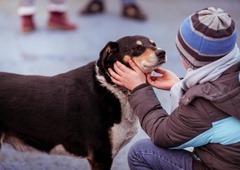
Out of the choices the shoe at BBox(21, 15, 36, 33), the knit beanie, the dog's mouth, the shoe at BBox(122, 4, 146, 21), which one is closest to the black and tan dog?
the dog's mouth

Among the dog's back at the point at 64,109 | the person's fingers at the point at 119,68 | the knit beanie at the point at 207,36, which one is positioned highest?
the knit beanie at the point at 207,36

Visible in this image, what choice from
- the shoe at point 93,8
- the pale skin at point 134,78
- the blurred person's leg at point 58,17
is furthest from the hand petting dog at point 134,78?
the shoe at point 93,8

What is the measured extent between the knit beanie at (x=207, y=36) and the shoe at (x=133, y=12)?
→ 11.5 feet

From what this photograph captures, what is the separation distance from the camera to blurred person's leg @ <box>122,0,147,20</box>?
17.2 ft

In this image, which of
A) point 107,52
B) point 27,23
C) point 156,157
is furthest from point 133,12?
point 156,157

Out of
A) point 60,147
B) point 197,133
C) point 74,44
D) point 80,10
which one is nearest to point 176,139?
point 197,133

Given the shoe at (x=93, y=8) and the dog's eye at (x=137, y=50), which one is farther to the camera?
the shoe at (x=93, y=8)

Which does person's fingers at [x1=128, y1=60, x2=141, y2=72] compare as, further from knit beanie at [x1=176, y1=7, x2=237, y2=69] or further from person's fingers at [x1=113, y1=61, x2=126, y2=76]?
knit beanie at [x1=176, y1=7, x2=237, y2=69]

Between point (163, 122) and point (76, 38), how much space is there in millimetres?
2994

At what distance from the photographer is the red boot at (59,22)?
4.93m

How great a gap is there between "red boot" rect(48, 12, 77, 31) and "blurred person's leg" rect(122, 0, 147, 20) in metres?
0.72

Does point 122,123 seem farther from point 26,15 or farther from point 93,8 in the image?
point 93,8

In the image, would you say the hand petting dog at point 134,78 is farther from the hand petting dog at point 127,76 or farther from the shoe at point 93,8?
the shoe at point 93,8

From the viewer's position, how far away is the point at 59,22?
16.2ft
